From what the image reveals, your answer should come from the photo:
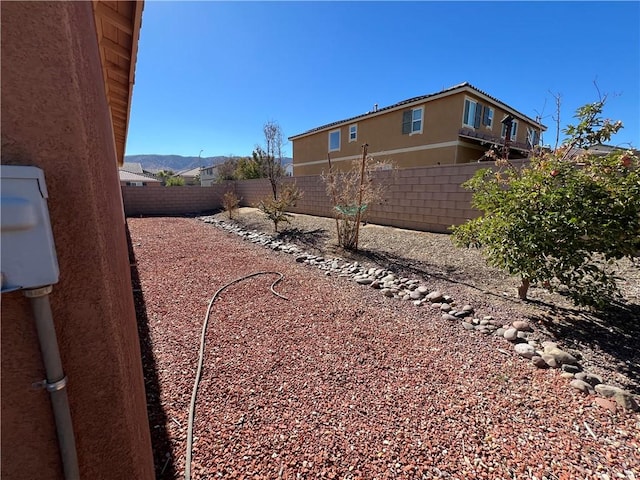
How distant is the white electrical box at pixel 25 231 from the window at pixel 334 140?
62.0 feet

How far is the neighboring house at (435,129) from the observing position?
1297 cm

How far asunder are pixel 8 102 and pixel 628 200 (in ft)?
13.9

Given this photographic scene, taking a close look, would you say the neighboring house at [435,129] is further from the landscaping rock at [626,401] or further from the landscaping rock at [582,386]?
the landscaping rock at [626,401]

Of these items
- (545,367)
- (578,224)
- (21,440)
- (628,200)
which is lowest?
(545,367)

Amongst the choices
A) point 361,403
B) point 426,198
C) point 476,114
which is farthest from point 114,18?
point 476,114

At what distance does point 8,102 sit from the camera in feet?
2.15

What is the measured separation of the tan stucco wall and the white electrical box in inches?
2.1

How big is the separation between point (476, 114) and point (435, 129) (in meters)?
2.16

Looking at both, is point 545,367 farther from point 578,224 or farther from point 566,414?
point 578,224

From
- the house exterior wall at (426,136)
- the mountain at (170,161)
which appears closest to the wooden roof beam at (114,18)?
the house exterior wall at (426,136)

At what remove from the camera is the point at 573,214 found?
2928 mm

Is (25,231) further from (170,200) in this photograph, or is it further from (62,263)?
(170,200)

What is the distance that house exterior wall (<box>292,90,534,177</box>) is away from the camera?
42.8ft

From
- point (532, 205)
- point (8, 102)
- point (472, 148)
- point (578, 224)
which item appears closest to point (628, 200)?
point (578, 224)
